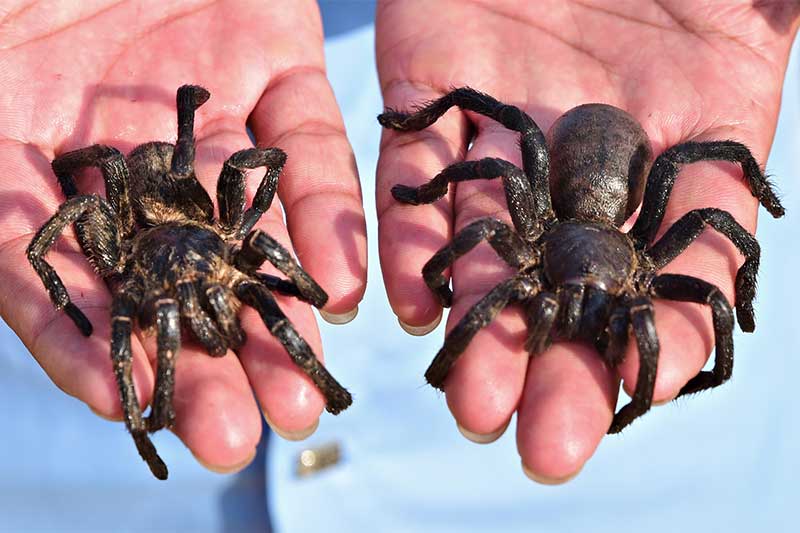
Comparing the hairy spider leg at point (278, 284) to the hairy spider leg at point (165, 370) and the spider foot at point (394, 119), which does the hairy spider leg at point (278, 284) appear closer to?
the hairy spider leg at point (165, 370)

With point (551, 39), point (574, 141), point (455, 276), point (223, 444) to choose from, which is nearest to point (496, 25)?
point (551, 39)

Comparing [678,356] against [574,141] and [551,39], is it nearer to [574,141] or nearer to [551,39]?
[574,141]

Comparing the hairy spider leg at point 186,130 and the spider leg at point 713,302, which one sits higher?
the hairy spider leg at point 186,130

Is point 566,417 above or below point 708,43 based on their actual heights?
below

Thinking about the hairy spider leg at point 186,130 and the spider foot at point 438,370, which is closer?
A: the spider foot at point 438,370

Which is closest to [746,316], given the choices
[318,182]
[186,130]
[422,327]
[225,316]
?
[422,327]

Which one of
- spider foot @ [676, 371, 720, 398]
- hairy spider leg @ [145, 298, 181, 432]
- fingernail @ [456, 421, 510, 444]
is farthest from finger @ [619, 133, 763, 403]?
hairy spider leg @ [145, 298, 181, 432]

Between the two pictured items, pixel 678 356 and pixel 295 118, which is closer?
pixel 678 356

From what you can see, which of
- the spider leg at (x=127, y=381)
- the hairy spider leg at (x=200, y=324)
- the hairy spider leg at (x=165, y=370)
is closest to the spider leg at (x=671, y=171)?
the hairy spider leg at (x=200, y=324)
